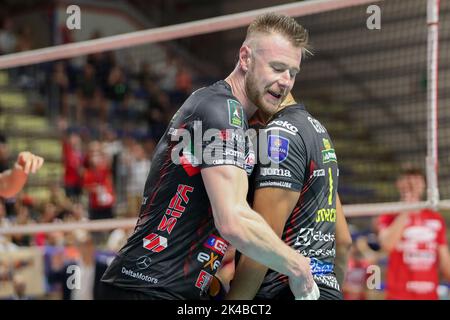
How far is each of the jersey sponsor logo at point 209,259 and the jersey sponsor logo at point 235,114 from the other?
1.80ft

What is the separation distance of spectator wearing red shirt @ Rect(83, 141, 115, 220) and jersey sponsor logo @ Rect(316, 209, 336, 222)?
7.88 m

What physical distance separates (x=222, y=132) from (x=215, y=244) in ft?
1.56

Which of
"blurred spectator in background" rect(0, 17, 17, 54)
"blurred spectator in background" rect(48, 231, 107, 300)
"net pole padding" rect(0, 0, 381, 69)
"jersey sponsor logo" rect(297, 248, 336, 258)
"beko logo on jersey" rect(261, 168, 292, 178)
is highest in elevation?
"blurred spectator in background" rect(0, 17, 17, 54)

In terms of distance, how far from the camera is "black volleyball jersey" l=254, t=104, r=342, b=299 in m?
3.58

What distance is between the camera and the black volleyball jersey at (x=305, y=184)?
358 centimetres

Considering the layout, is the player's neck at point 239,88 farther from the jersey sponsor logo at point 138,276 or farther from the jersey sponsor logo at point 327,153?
the jersey sponsor logo at point 138,276

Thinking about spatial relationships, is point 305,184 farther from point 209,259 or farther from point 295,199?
point 209,259

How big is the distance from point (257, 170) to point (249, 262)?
0.39m

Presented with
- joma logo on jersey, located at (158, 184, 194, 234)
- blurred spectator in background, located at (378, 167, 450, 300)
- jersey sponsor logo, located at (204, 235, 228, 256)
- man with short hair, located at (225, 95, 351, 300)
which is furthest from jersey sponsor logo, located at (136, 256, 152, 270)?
blurred spectator in background, located at (378, 167, 450, 300)

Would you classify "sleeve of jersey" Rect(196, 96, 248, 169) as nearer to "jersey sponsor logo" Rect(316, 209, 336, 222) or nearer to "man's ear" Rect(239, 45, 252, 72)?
"man's ear" Rect(239, 45, 252, 72)

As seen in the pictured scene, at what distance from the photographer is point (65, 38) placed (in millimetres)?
15867

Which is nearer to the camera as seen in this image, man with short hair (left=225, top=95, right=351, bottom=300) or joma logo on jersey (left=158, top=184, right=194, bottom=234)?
joma logo on jersey (left=158, top=184, right=194, bottom=234)
